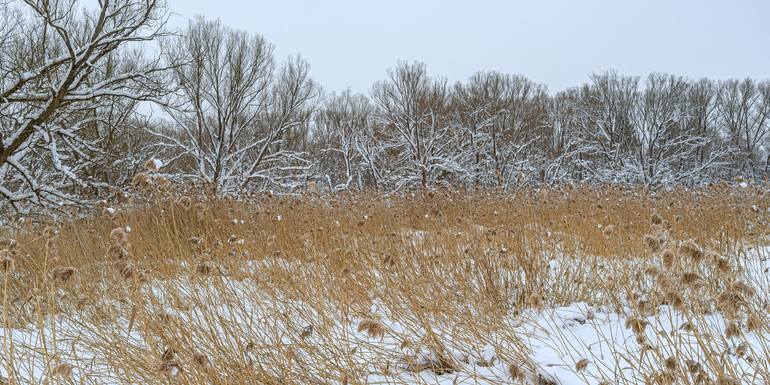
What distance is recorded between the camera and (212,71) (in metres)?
14.8

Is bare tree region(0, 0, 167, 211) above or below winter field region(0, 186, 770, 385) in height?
above

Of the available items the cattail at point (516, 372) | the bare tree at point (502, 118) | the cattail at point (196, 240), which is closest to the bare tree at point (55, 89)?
the cattail at point (196, 240)

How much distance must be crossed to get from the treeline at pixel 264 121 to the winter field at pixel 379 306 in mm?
872

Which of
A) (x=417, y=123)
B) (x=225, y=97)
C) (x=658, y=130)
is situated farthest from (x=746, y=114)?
(x=225, y=97)

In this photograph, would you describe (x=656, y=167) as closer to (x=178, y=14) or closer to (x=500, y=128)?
(x=500, y=128)

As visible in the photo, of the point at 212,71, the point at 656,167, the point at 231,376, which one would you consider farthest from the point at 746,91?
the point at 231,376

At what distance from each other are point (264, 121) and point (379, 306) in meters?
18.9

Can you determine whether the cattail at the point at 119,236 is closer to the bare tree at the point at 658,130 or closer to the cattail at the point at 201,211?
Answer: the cattail at the point at 201,211

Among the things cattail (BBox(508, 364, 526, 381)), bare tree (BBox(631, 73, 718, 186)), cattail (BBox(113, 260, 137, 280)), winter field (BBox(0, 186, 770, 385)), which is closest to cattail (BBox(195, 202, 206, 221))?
winter field (BBox(0, 186, 770, 385))

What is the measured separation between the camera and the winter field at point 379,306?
75.6 inches

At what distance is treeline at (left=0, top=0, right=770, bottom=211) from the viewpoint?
7.39m

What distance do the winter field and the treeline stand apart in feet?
2.86

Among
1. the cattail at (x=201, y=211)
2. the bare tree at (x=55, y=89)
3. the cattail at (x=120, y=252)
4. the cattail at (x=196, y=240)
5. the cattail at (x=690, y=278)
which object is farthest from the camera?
the bare tree at (x=55, y=89)

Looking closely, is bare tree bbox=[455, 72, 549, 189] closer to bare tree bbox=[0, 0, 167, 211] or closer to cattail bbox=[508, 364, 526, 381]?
bare tree bbox=[0, 0, 167, 211]
